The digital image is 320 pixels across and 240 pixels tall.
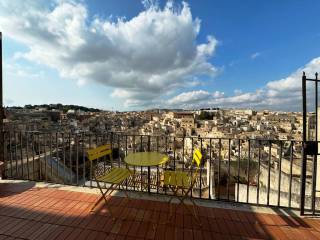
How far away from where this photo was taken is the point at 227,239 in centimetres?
227

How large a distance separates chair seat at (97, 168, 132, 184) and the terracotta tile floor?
47 cm

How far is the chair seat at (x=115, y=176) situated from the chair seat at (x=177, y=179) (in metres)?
0.63

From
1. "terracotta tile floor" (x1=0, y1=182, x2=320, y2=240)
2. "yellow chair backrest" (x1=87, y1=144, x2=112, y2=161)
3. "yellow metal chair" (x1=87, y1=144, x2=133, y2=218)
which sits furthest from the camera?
"yellow chair backrest" (x1=87, y1=144, x2=112, y2=161)

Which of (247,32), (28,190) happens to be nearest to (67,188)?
(28,190)

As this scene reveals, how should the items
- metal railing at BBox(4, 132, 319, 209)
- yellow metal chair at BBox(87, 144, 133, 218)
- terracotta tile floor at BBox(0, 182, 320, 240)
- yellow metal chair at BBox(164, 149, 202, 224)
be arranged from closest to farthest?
terracotta tile floor at BBox(0, 182, 320, 240) → yellow metal chair at BBox(164, 149, 202, 224) → yellow metal chair at BBox(87, 144, 133, 218) → metal railing at BBox(4, 132, 319, 209)

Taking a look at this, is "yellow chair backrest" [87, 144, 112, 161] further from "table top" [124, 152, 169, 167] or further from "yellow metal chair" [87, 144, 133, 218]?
"table top" [124, 152, 169, 167]

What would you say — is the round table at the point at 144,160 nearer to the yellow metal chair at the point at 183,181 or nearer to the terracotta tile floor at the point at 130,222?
the yellow metal chair at the point at 183,181

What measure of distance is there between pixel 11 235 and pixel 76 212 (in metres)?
0.75

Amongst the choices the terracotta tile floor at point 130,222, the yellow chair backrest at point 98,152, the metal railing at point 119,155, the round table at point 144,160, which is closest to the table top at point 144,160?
the round table at point 144,160

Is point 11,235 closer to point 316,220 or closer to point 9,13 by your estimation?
point 316,220

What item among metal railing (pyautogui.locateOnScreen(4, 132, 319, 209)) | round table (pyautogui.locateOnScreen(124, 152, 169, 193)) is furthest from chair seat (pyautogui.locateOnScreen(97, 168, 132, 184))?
metal railing (pyautogui.locateOnScreen(4, 132, 319, 209))

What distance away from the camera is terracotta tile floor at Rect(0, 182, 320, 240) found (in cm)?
232

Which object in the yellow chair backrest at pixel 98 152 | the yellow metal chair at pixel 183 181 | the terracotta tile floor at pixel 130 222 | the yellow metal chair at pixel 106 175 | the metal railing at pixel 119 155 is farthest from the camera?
the metal railing at pixel 119 155

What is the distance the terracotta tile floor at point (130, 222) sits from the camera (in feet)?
7.63
